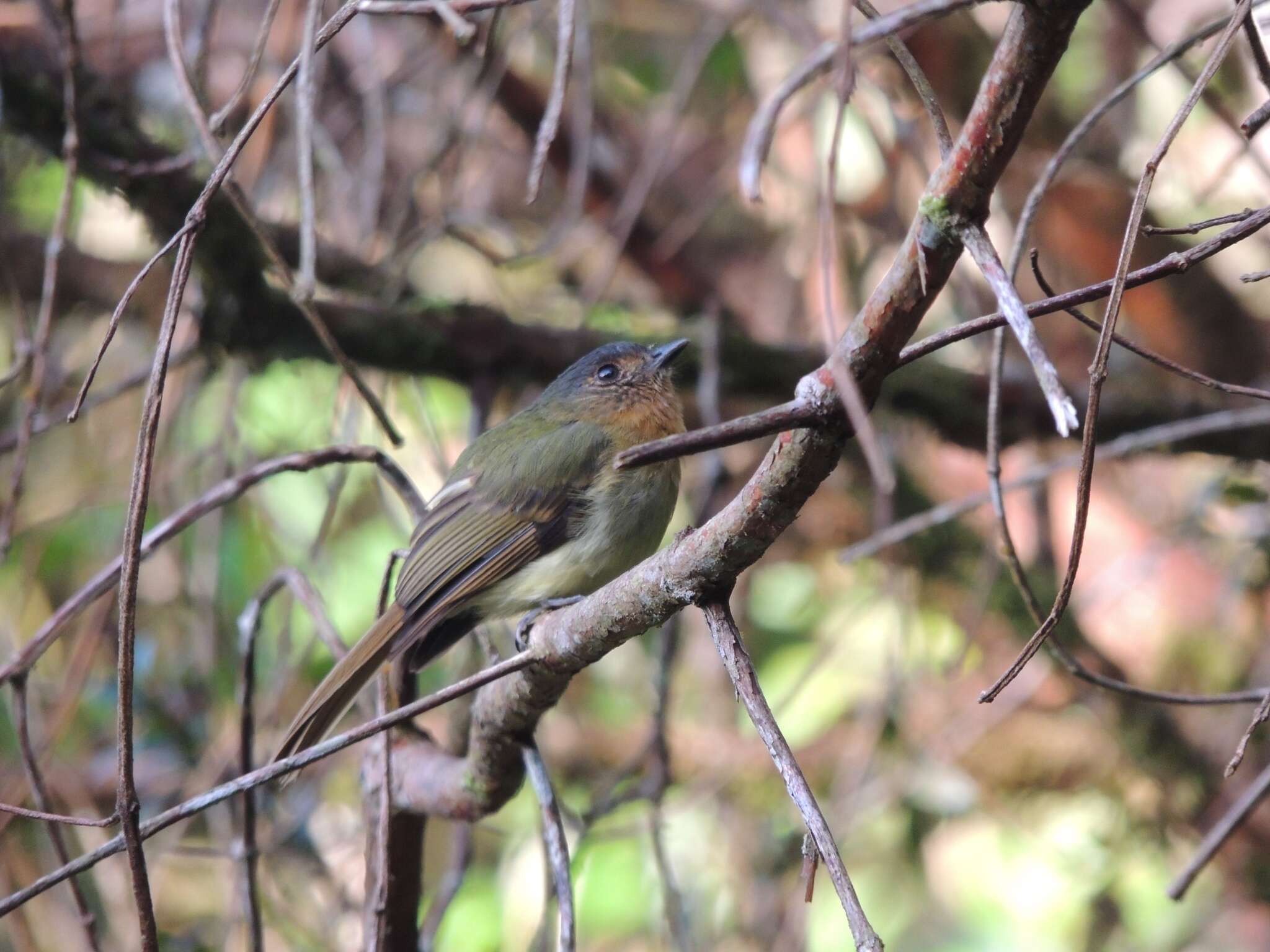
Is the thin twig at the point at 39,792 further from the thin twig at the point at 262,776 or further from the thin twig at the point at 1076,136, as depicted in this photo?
the thin twig at the point at 1076,136

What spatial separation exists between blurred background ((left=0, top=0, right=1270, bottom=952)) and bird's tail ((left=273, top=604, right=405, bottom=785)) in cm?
61

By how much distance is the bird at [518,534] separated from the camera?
2.92 meters

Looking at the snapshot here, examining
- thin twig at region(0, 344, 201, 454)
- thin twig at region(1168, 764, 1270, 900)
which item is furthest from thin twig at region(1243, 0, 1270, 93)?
thin twig at region(0, 344, 201, 454)

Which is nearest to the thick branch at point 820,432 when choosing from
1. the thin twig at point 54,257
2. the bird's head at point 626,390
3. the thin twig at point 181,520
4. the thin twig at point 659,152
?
the thin twig at point 181,520

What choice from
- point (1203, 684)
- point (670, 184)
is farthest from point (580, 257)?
point (1203, 684)

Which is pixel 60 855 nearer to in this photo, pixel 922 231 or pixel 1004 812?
pixel 922 231

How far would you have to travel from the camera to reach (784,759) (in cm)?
140

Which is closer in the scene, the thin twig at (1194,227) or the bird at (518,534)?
the thin twig at (1194,227)

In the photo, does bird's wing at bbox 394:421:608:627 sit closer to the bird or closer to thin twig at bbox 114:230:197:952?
the bird

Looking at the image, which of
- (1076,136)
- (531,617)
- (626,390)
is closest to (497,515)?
(531,617)

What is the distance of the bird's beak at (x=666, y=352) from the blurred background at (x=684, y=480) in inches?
9.2

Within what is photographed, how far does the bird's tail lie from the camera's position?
→ 110 inches

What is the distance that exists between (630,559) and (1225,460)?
7.02 feet

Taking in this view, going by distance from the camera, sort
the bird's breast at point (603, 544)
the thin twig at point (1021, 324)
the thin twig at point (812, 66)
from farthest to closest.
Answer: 1. the bird's breast at point (603, 544)
2. the thin twig at point (812, 66)
3. the thin twig at point (1021, 324)
